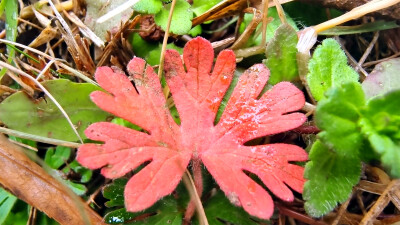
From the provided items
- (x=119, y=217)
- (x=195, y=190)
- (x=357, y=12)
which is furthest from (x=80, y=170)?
(x=357, y=12)

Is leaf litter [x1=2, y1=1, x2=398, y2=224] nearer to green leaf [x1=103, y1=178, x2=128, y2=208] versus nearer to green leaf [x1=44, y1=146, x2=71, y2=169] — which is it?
green leaf [x1=44, y1=146, x2=71, y2=169]

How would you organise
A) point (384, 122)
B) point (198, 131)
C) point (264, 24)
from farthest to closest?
point (264, 24) → point (198, 131) → point (384, 122)

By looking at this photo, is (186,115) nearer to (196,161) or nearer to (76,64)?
(196,161)

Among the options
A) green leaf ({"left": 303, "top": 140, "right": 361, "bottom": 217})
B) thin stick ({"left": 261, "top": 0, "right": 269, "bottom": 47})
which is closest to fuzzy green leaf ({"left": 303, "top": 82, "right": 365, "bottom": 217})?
green leaf ({"left": 303, "top": 140, "right": 361, "bottom": 217})

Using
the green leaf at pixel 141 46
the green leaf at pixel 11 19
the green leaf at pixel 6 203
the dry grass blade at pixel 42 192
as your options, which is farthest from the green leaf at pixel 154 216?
the green leaf at pixel 11 19

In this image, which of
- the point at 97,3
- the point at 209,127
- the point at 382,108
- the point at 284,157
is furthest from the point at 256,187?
the point at 97,3

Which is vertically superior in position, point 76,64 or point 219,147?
point 76,64

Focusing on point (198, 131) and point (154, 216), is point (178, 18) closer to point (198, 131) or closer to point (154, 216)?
point (198, 131)
